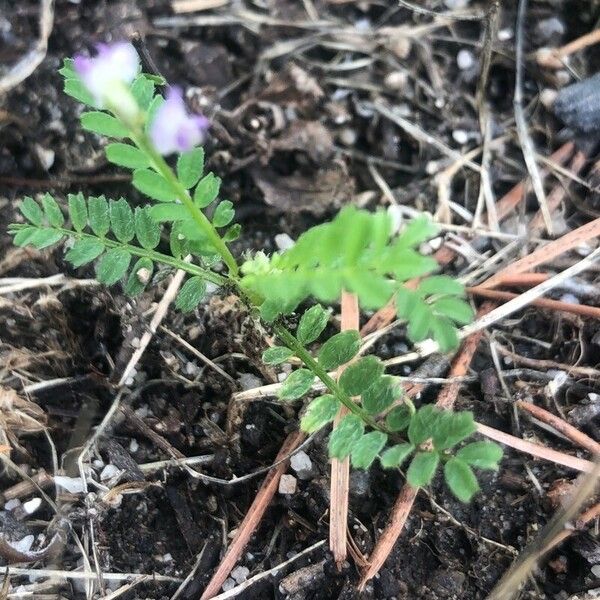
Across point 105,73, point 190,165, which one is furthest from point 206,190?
point 105,73

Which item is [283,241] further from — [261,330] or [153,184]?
[153,184]

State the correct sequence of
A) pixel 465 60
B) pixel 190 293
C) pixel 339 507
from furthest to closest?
pixel 465 60 < pixel 339 507 < pixel 190 293

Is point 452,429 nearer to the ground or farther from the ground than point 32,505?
farther from the ground

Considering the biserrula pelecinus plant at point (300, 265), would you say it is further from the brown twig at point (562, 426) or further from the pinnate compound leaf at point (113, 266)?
the brown twig at point (562, 426)

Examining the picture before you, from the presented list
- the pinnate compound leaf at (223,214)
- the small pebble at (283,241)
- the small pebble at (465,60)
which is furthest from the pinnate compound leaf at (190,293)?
the small pebble at (465,60)

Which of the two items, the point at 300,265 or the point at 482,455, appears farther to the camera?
the point at 482,455

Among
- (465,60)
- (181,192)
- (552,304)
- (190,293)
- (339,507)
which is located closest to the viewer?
(181,192)

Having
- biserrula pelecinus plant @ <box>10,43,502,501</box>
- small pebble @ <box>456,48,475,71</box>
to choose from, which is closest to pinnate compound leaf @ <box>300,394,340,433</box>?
biserrula pelecinus plant @ <box>10,43,502,501</box>

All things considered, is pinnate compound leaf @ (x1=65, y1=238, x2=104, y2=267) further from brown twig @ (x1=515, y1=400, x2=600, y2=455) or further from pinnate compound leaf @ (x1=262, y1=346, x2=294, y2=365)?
brown twig @ (x1=515, y1=400, x2=600, y2=455)

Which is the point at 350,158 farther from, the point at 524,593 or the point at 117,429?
the point at 524,593

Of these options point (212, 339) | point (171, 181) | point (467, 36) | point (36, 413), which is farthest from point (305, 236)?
point (467, 36)
